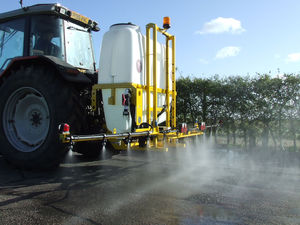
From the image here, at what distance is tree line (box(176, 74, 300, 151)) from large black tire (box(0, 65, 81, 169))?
19.0ft

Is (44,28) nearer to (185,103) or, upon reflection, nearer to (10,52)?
(10,52)

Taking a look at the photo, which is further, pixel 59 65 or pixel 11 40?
pixel 11 40

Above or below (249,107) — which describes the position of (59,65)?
above

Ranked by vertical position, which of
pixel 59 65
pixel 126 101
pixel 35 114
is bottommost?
pixel 35 114

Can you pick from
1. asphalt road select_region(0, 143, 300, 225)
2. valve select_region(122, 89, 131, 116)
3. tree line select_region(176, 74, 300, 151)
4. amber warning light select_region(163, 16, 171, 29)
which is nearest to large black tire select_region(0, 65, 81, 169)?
asphalt road select_region(0, 143, 300, 225)

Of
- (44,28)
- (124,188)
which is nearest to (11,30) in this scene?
(44,28)

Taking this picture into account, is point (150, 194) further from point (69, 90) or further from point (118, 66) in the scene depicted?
point (118, 66)

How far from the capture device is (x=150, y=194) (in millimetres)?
3291

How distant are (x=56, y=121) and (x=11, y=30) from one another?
237cm

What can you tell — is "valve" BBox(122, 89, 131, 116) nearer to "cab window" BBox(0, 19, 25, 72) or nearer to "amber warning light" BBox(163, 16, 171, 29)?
"amber warning light" BBox(163, 16, 171, 29)

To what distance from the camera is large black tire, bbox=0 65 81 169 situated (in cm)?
394

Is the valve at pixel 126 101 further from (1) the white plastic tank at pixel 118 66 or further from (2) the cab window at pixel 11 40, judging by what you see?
(2) the cab window at pixel 11 40

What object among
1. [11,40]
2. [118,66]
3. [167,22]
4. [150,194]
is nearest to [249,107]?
[167,22]

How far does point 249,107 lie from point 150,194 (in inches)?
254
